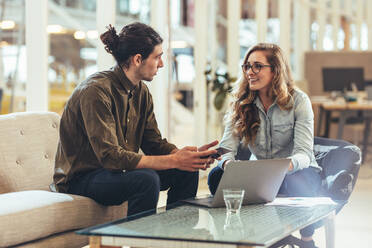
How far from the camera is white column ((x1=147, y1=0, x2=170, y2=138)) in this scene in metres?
5.89

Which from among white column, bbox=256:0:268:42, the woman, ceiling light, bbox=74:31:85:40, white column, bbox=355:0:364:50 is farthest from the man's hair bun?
white column, bbox=355:0:364:50

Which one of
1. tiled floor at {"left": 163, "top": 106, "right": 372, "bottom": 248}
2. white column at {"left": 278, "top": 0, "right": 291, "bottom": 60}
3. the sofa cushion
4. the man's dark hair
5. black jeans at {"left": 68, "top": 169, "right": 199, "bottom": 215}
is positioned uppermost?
white column at {"left": 278, "top": 0, "right": 291, "bottom": 60}

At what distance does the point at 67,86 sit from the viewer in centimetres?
667

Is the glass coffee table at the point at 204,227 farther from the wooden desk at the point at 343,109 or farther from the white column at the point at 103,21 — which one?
the wooden desk at the point at 343,109

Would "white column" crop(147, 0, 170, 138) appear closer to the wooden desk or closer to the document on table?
the wooden desk

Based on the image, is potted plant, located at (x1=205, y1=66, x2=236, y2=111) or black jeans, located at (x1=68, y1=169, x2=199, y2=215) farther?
potted plant, located at (x1=205, y1=66, x2=236, y2=111)

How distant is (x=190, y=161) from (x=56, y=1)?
13.4ft

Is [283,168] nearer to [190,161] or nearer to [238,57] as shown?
[190,161]

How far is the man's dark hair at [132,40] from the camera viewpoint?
310 cm

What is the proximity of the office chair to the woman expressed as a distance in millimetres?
75

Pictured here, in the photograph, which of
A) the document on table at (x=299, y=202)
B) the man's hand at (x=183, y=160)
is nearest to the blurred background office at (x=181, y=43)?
the man's hand at (x=183, y=160)

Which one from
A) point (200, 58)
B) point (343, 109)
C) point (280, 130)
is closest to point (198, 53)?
point (200, 58)

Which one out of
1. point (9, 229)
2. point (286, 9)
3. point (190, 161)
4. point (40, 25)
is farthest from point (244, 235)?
point (286, 9)

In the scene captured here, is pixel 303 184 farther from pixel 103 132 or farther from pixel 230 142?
pixel 103 132
